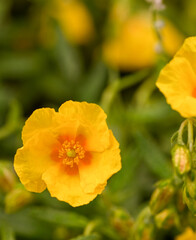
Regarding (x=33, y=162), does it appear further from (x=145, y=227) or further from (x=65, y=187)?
(x=145, y=227)

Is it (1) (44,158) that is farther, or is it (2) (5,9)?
(2) (5,9)

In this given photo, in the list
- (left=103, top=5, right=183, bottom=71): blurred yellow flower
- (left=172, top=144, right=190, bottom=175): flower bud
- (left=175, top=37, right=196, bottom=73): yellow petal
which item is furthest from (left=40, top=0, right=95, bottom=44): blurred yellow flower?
(left=172, top=144, right=190, bottom=175): flower bud

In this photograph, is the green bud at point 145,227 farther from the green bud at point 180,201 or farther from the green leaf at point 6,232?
the green leaf at point 6,232

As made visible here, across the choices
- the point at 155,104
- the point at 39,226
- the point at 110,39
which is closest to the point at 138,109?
the point at 155,104

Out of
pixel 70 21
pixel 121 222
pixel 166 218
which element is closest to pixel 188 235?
pixel 166 218

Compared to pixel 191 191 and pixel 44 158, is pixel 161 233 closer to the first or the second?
pixel 191 191

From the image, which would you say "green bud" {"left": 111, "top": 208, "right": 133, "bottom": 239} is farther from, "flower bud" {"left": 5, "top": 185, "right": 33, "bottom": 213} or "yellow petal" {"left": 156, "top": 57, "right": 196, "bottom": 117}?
"yellow petal" {"left": 156, "top": 57, "right": 196, "bottom": 117}

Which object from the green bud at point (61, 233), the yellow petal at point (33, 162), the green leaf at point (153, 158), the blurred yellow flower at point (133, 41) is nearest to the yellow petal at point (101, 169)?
the yellow petal at point (33, 162)
